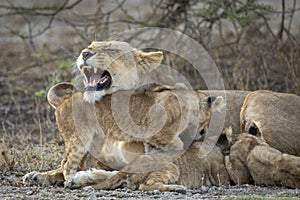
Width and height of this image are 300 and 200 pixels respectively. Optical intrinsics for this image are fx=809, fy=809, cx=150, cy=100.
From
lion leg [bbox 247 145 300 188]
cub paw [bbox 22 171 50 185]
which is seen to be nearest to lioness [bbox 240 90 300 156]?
lion leg [bbox 247 145 300 188]

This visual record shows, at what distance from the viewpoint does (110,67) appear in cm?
654

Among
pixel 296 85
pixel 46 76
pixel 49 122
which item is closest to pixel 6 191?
pixel 49 122

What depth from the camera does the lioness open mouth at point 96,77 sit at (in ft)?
21.3

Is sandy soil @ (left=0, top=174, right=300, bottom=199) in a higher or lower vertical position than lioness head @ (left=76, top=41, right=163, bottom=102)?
lower

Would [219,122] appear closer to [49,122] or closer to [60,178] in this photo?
[60,178]

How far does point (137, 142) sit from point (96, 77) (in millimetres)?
649

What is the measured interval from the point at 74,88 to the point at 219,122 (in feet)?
4.16

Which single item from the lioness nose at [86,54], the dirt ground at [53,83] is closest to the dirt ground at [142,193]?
the dirt ground at [53,83]

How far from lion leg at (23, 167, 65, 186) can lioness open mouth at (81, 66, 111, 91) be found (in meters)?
0.75

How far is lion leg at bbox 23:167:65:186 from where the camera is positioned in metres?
6.42

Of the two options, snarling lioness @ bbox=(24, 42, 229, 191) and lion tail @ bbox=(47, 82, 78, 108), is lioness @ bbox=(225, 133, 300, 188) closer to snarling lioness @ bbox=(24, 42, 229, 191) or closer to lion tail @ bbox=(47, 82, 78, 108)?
snarling lioness @ bbox=(24, 42, 229, 191)

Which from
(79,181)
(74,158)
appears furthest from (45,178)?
(79,181)

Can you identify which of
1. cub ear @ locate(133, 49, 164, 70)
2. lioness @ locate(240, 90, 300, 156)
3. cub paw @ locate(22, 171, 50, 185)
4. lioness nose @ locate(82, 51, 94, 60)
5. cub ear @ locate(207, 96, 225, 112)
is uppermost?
lioness nose @ locate(82, 51, 94, 60)

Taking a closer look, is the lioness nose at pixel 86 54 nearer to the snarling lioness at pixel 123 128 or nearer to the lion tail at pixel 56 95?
the snarling lioness at pixel 123 128
